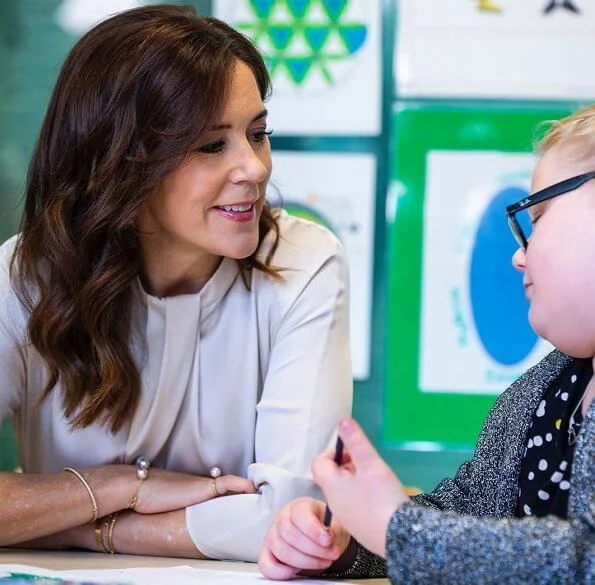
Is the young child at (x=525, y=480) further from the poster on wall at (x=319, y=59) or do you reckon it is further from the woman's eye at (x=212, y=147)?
the poster on wall at (x=319, y=59)

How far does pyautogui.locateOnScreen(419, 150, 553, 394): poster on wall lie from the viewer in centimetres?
320

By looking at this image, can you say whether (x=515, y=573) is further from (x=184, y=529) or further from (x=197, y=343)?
(x=197, y=343)

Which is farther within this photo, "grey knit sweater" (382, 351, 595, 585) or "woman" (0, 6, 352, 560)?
"woman" (0, 6, 352, 560)

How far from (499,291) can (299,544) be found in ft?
6.84

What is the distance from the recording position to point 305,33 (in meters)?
3.25

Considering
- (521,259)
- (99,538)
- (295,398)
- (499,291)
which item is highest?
(521,259)

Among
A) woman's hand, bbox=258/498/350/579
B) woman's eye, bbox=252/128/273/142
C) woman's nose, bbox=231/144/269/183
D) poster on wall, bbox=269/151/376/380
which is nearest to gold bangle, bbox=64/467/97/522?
woman's hand, bbox=258/498/350/579

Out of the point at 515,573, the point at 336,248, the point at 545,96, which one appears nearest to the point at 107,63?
the point at 336,248

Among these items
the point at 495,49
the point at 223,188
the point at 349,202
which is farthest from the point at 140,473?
the point at 495,49

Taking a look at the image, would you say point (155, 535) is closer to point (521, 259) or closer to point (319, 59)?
point (521, 259)

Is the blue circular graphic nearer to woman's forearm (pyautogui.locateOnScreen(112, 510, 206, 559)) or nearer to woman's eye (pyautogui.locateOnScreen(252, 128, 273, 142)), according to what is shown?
woman's eye (pyautogui.locateOnScreen(252, 128, 273, 142))

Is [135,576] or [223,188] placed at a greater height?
[223,188]

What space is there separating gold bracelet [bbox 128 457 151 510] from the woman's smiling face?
0.39 metres

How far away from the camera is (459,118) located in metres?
3.20
